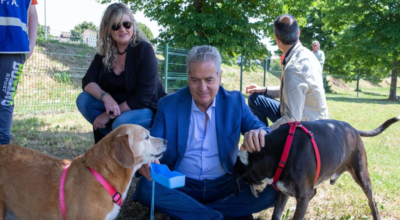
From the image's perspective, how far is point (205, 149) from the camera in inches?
128

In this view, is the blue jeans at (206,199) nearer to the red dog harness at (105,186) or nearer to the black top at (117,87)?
the red dog harness at (105,186)

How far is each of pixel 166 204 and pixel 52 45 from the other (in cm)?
1253

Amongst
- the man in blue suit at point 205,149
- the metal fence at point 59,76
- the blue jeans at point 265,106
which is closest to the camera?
the man in blue suit at point 205,149

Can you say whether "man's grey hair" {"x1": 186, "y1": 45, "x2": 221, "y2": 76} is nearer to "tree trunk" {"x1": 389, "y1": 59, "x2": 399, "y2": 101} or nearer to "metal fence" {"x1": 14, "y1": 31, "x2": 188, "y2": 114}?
"metal fence" {"x1": 14, "y1": 31, "x2": 188, "y2": 114}

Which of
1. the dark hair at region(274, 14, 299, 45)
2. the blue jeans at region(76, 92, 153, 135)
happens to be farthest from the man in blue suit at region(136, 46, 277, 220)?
the dark hair at region(274, 14, 299, 45)

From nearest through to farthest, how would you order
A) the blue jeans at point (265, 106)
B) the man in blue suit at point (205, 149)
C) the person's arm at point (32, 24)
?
the man in blue suit at point (205, 149), the person's arm at point (32, 24), the blue jeans at point (265, 106)

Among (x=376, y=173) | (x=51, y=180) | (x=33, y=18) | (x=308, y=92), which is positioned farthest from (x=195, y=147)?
(x=376, y=173)

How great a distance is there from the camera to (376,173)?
5.03 meters

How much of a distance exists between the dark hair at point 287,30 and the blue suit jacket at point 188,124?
4.63ft

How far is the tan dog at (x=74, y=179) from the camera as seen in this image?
2.69 metres

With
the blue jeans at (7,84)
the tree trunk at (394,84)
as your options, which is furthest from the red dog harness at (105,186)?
the tree trunk at (394,84)

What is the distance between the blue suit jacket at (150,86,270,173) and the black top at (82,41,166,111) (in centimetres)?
75

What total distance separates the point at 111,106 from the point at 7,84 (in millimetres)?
1112

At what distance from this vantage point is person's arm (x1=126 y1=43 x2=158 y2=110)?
3.97m
